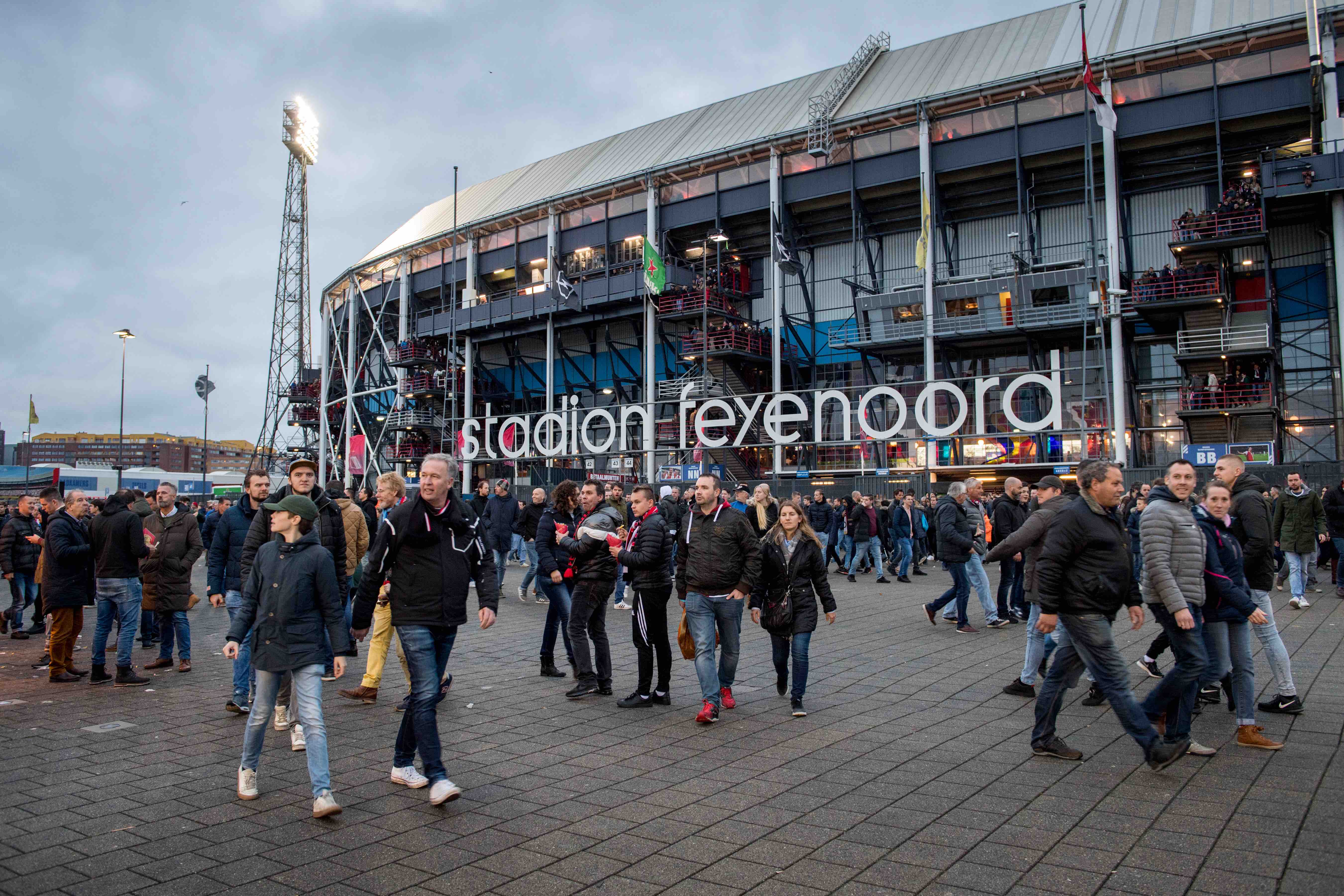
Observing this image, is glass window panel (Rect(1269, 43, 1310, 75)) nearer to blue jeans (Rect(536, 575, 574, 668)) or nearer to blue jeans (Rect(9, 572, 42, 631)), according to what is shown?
blue jeans (Rect(536, 575, 574, 668))

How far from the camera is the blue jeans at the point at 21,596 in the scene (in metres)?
11.3

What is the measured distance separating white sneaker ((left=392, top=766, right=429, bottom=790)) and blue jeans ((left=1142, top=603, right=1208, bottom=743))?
4.37 metres

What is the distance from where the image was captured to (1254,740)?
553 centimetres

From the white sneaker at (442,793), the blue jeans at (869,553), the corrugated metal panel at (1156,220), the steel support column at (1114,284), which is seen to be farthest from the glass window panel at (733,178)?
the white sneaker at (442,793)

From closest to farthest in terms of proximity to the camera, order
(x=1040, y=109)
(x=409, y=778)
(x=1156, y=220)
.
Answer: (x=409, y=778), (x=1040, y=109), (x=1156, y=220)

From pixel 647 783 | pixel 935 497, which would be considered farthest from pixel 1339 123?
pixel 647 783

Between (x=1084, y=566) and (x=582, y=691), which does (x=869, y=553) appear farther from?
(x=1084, y=566)

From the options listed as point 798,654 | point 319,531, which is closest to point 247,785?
point 319,531

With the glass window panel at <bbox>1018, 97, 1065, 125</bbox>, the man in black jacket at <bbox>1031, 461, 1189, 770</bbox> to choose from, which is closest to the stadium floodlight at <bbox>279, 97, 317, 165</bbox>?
the glass window panel at <bbox>1018, 97, 1065, 125</bbox>

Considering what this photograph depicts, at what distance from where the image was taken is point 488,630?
11469mm

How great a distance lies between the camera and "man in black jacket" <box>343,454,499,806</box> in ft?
15.9

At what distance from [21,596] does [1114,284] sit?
30.1m

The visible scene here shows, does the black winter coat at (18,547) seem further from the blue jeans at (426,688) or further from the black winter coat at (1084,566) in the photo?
the black winter coat at (1084,566)

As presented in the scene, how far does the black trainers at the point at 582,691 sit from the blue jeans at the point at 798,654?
1.63m
